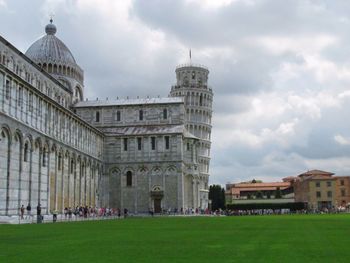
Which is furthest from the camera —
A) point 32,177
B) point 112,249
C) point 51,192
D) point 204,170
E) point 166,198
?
point 204,170

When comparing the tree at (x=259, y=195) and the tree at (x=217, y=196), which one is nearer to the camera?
the tree at (x=217, y=196)

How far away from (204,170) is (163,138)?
36629 millimetres

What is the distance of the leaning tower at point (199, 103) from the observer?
10481cm

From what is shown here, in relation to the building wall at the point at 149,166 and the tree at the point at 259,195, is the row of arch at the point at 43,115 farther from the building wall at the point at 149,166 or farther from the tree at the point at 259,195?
the tree at the point at 259,195

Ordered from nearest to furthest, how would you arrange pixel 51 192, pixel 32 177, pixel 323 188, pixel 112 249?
pixel 112 249 < pixel 32 177 < pixel 51 192 < pixel 323 188

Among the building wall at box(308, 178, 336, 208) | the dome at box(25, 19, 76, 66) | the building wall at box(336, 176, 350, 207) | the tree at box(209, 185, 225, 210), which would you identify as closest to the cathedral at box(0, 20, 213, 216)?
the dome at box(25, 19, 76, 66)

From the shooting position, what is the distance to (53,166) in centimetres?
4931

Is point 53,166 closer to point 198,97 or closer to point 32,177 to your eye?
point 32,177

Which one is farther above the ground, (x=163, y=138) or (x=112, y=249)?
(x=163, y=138)

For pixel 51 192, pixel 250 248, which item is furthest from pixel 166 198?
pixel 250 248

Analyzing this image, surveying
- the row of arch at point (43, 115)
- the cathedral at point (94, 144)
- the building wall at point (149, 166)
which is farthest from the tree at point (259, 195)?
the row of arch at point (43, 115)

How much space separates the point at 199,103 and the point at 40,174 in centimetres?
6451

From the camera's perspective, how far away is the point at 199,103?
350 feet

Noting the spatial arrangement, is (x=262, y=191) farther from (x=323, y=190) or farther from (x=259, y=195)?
(x=323, y=190)
